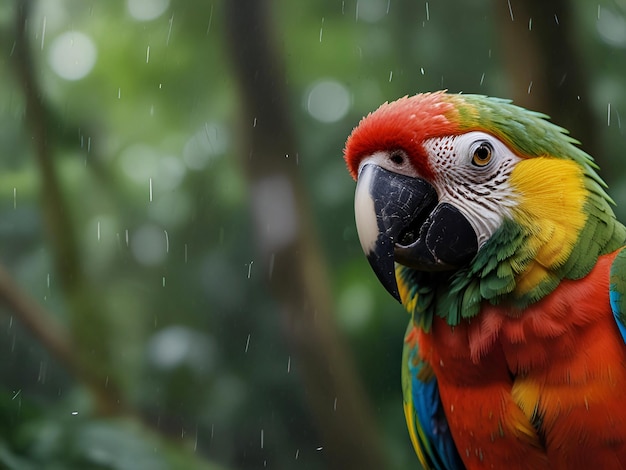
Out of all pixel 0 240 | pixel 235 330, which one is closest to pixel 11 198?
pixel 0 240

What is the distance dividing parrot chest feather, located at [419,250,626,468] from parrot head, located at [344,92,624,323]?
3 centimetres

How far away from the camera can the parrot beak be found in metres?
1.05

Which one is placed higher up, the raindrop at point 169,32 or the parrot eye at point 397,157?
the raindrop at point 169,32

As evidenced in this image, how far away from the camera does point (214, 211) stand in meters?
2.16

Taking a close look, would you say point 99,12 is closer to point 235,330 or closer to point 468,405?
point 235,330

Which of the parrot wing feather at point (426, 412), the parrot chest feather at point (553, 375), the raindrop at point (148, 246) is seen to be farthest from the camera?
the raindrop at point (148, 246)

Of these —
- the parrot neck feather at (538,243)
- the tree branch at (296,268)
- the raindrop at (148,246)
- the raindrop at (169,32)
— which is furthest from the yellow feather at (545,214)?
the raindrop at (169,32)

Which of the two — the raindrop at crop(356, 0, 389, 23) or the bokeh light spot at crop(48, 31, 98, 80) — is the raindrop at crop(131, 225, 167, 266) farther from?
the raindrop at crop(356, 0, 389, 23)

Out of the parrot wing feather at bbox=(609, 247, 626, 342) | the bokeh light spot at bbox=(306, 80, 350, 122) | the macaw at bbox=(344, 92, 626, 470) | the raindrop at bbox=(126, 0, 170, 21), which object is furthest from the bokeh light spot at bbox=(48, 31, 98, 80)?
the parrot wing feather at bbox=(609, 247, 626, 342)

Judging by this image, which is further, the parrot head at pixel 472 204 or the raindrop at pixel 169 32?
the raindrop at pixel 169 32

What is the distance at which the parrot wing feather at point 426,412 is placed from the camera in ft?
4.19

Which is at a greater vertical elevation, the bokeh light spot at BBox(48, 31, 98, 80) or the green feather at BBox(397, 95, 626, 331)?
the bokeh light spot at BBox(48, 31, 98, 80)

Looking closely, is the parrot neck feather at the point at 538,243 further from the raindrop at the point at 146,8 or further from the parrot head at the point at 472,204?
the raindrop at the point at 146,8

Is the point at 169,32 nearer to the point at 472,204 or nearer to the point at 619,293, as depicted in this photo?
the point at 472,204
